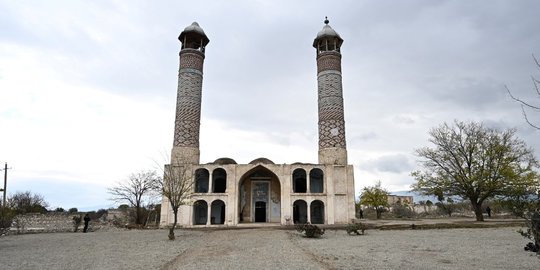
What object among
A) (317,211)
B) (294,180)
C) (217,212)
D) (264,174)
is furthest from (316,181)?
(217,212)

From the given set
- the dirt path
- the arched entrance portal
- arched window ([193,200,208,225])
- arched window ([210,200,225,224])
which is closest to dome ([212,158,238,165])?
the arched entrance portal

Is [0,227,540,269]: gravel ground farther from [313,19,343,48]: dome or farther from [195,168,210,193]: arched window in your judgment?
[313,19,343,48]: dome

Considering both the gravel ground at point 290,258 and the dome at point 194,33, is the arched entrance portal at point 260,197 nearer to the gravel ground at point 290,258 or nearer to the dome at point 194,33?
the dome at point 194,33

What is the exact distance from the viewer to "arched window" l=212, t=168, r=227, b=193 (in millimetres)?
30516

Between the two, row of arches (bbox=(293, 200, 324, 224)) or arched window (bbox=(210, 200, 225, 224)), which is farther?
row of arches (bbox=(293, 200, 324, 224))

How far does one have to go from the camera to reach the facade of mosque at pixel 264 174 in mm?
27547

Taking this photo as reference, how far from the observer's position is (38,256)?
426 inches

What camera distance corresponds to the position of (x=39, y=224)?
25.3 metres

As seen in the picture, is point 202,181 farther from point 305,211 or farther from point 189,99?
point 305,211

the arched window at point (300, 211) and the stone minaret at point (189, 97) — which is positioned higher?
the stone minaret at point (189, 97)

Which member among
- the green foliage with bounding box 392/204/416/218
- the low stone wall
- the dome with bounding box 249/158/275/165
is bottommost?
the green foliage with bounding box 392/204/416/218

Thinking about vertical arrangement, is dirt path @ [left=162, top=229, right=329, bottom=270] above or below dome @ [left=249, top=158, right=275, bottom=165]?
below

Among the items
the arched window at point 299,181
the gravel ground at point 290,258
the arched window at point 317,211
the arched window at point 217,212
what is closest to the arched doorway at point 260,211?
the arched window at point 217,212

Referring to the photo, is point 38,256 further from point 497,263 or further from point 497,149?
point 497,149
